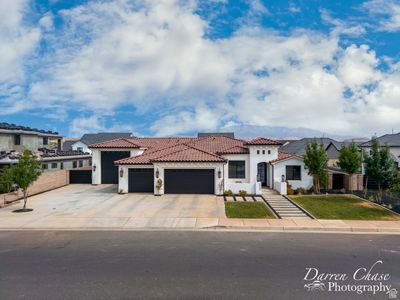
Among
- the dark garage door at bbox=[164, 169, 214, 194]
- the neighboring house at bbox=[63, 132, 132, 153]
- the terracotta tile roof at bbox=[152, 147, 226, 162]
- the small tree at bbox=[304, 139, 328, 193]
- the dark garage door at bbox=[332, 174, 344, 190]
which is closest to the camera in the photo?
the small tree at bbox=[304, 139, 328, 193]

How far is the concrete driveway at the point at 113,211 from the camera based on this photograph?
52.9 ft

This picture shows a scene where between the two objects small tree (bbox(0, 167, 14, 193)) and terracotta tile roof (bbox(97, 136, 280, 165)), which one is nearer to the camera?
small tree (bbox(0, 167, 14, 193))

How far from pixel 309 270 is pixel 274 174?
1790 cm

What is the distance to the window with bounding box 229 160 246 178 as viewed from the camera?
27781 mm

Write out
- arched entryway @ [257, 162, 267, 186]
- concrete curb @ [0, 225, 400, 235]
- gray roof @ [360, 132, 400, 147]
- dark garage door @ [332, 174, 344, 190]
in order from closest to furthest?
concrete curb @ [0, 225, 400, 235] → dark garage door @ [332, 174, 344, 190] → arched entryway @ [257, 162, 267, 186] → gray roof @ [360, 132, 400, 147]

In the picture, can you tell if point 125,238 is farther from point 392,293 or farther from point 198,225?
point 392,293

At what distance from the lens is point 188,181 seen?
→ 2594 cm

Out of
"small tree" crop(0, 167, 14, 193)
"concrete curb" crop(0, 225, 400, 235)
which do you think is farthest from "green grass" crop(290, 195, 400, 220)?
"small tree" crop(0, 167, 14, 193)

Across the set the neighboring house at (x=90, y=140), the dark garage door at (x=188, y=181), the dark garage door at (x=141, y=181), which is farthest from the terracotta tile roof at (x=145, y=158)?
the neighboring house at (x=90, y=140)

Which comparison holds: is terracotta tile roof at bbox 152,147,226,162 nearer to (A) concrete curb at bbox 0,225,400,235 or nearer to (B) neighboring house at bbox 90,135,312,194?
(B) neighboring house at bbox 90,135,312,194

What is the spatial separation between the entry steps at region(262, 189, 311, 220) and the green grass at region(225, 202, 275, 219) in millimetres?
695

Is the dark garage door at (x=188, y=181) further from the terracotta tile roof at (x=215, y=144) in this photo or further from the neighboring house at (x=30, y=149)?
the neighboring house at (x=30, y=149)

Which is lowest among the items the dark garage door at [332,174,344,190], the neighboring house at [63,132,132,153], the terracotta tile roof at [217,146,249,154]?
the dark garage door at [332,174,344,190]

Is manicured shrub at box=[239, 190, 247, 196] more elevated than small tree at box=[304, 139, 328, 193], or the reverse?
small tree at box=[304, 139, 328, 193]
